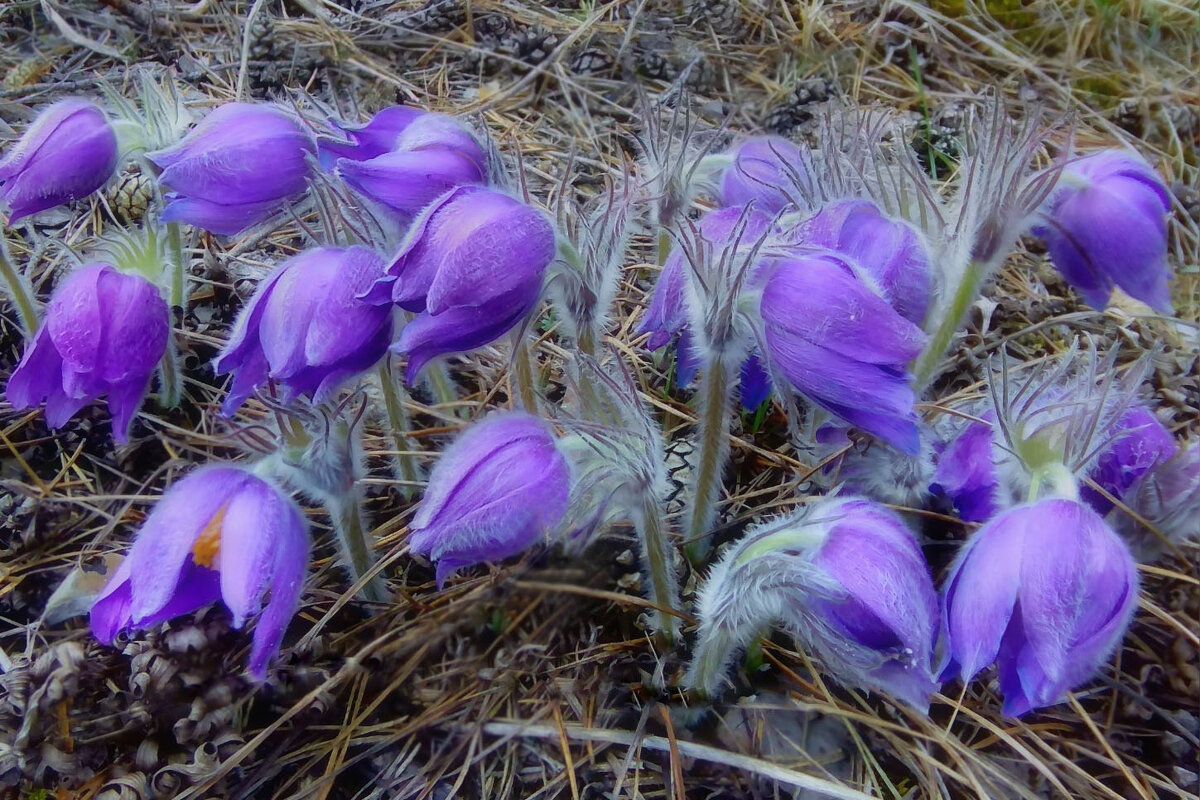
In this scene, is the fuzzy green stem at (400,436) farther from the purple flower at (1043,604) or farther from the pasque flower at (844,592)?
the purple flower at (1043,604)

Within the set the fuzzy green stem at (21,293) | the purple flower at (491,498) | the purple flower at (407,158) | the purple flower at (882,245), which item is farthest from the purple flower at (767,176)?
the fuzzy green stem at (21,293)

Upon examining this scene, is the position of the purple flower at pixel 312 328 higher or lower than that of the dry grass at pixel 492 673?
higher

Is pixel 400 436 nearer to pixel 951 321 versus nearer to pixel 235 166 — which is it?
pixel 235 166

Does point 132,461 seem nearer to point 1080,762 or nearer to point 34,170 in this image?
point 34,170

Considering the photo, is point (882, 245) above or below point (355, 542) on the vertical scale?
above

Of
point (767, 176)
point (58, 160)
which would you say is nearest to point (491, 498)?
point (767, 176)

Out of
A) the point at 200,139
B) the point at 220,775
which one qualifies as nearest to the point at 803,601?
the point at 220,775
